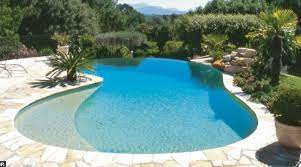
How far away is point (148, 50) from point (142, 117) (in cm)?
1727

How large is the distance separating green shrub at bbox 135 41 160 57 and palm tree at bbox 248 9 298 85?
14.0 metres

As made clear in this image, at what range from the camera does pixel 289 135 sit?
347 inches

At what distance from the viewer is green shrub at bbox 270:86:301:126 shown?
8609 millimetres

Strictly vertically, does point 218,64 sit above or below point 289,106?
below

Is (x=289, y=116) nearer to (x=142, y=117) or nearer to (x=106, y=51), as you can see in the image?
(x=142, y=117)

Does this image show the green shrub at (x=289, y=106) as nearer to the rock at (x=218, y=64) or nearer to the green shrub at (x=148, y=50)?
the rock at (x=218, y=64)

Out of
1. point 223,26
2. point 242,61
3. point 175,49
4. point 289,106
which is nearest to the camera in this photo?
point 289,106

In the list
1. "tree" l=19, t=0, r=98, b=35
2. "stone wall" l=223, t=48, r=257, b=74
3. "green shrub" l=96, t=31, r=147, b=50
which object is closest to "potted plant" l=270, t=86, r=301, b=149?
"stone wall" l=223, t=48, r=257, b=74

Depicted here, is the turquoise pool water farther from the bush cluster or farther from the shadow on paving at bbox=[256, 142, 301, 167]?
the shadow on paving at bbox=[256, 142, 301, 167]

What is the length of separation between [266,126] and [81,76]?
10011mm

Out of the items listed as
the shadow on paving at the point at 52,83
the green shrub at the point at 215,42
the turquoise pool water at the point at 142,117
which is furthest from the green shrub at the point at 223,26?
the shadow on paving at the point at 52,83

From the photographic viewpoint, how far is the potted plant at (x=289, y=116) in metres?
8.62

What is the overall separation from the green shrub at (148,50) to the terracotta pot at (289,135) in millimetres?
21103

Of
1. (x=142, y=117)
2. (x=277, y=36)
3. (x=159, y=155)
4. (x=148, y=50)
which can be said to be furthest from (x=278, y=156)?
(x=148, y=50)
